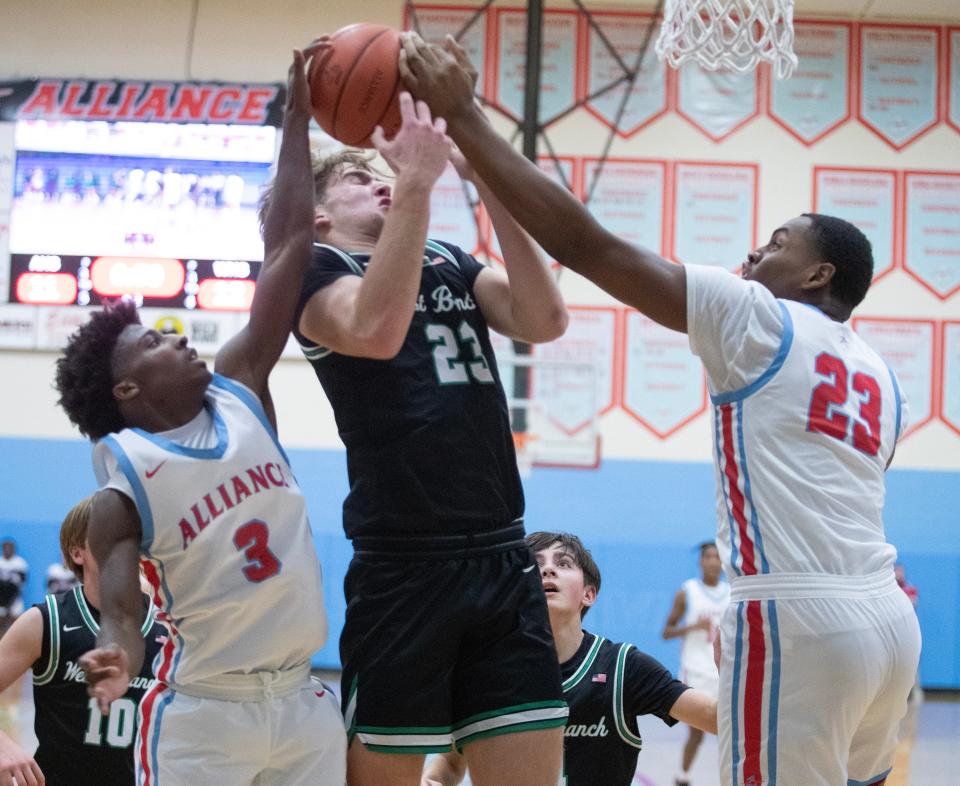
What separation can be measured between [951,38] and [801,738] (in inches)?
514

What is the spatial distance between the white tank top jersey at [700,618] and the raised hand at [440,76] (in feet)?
23.1

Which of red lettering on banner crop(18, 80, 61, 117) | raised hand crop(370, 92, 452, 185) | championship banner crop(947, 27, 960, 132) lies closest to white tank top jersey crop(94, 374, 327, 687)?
raised hand crop(370, 92, 452, 185)

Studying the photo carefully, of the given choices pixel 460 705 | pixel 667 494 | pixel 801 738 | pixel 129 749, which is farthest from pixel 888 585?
pixel 667 494

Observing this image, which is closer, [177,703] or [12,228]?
[177,703]

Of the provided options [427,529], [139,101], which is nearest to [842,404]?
[427,529]

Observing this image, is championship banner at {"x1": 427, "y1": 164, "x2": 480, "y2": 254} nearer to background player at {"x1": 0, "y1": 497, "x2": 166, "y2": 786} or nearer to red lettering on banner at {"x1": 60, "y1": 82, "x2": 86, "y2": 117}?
red lettering on banner at {"x1": 60, "y1": 82, "x2": 86, "y2": 117}

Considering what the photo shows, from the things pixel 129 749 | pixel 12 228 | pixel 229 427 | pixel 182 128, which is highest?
pixel 182 128

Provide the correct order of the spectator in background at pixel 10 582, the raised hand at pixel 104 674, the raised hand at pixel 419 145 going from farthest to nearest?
1. the spectator in background at pixel 10 582
2. the raised hand at pixel 419 145
3. the raised hand at pixel 104 674

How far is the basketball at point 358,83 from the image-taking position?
119 inches

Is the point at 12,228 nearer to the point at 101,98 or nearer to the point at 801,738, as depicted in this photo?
the point at 101,98

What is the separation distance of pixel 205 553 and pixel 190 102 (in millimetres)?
11717

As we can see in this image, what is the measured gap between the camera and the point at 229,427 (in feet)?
9.40

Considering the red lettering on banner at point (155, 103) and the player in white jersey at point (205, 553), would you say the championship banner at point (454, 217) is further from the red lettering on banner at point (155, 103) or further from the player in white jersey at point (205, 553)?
the player in white jersey at point (205, 553)

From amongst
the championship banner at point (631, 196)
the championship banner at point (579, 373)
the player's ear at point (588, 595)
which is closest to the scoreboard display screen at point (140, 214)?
the championship banner at point (579, 373)
